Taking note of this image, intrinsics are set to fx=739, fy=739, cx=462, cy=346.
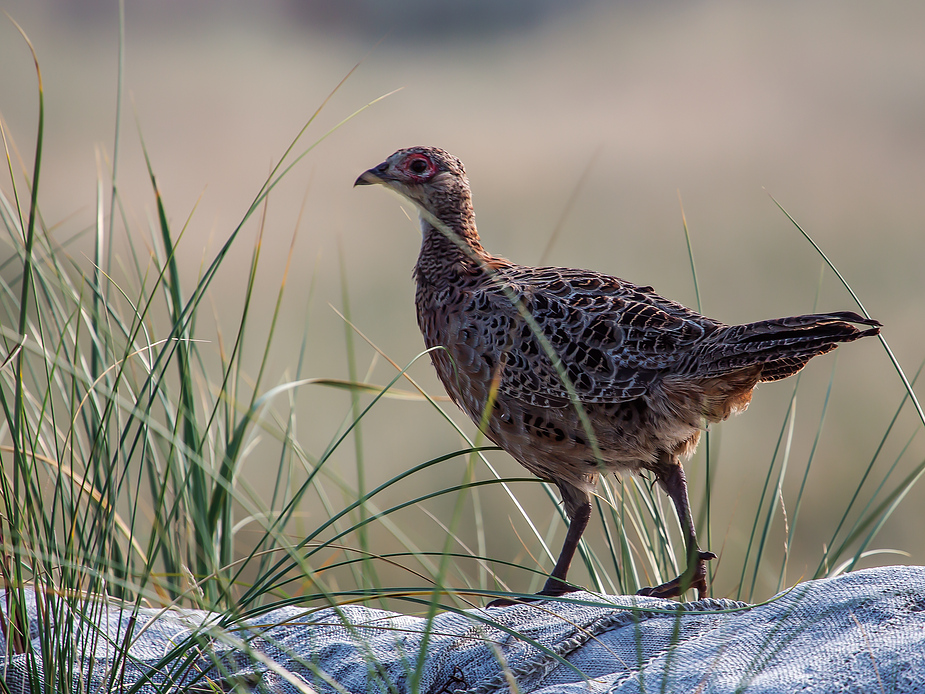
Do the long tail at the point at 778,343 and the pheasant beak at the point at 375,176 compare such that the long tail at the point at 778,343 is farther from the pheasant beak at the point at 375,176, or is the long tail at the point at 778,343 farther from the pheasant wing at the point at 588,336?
the pheasant beak at the point at 375,176

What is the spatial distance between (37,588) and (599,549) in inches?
189

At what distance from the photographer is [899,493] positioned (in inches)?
75.4

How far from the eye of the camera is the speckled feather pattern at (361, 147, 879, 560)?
6.14ft

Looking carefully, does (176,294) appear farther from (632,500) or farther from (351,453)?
(351,453)

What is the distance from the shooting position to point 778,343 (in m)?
1.76

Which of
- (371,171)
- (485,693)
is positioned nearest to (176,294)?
(371,171)

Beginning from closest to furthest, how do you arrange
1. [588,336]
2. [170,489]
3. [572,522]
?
1. [588,336]
2. [572,522]
3. [170,489]

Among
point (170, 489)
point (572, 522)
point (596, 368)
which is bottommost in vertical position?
point (170, 489)

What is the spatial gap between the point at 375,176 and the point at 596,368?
1.07m

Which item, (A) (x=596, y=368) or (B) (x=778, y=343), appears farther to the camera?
(A) (x=596, y=368)

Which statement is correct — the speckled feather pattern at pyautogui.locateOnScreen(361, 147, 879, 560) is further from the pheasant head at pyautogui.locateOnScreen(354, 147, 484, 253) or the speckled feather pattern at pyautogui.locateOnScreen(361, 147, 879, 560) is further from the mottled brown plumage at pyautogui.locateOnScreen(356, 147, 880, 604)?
the pheasant head at pyautogui.locateOnScreen(354, 147, 484, 253)

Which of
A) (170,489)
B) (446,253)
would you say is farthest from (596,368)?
(170,489)

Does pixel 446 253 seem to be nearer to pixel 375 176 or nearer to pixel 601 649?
pixel 375 176

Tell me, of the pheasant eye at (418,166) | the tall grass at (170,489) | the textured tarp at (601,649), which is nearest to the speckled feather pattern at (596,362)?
the tall grass at (170,489)
